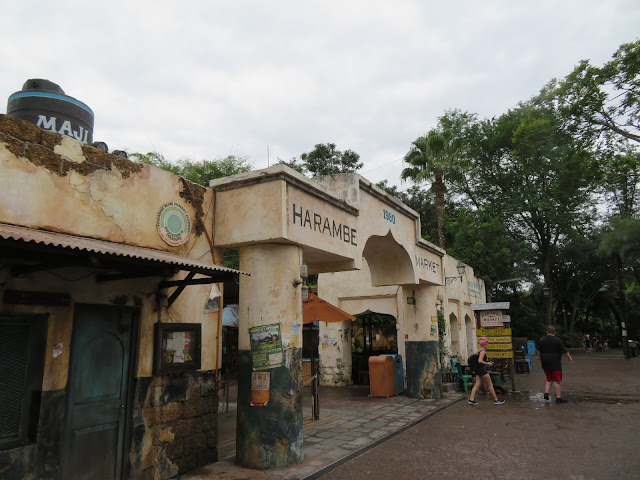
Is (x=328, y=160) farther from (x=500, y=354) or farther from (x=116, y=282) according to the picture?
(x=116, y=282)

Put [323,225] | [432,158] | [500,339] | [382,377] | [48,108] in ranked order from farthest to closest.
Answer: [432,158]
[500,339]
[382,377]
[323,225]
[48,108]

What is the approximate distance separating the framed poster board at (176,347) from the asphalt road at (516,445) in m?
2.28

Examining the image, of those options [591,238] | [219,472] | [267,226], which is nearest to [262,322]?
[267,226]

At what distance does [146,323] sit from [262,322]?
1.58 m

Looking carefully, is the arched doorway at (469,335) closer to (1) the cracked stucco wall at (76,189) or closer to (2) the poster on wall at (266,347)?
(2) the poster on wall at (266,347)

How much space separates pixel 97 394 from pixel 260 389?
2.07m

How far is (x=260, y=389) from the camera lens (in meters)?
6.02

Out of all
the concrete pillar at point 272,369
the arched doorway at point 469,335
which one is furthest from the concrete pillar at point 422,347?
the arched doorway at point 469,335

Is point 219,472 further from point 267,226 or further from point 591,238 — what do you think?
point 591,238

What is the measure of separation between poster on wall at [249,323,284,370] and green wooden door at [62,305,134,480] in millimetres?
1691

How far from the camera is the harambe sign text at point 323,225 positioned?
658 centimetres

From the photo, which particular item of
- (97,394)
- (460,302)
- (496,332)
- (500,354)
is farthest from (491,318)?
(97,394)

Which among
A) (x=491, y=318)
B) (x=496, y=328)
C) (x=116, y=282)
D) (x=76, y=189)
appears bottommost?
(x=496, y=328)

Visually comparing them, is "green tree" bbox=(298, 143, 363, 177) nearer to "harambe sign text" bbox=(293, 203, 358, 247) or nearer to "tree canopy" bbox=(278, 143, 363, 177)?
"tree canopy" bbox=(278, 143, 363, 177)
